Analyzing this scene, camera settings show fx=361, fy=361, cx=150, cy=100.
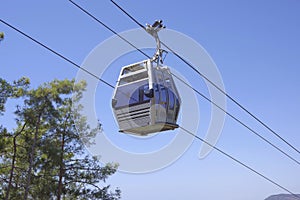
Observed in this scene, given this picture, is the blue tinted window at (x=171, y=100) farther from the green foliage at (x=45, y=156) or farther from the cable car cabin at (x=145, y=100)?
the green foliage at (x=45, y=156)

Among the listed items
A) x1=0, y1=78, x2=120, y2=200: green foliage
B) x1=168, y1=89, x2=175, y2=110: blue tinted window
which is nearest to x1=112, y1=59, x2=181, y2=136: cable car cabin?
x1=168, y1=89, x2=175, y2=110: blue tinted window

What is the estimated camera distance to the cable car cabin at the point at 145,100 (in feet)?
23.6

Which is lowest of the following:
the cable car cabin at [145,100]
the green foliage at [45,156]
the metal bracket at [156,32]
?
the cable car cabin at [145,100]

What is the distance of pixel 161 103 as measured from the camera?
23.9 feet

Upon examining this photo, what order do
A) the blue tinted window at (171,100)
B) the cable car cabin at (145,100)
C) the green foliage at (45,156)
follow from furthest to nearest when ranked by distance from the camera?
the green foliage at (45,156)
the blue tinted window at (171,100)
the cable car cabin at (145,100)

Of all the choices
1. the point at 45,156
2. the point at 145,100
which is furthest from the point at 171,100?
the point at 45,156

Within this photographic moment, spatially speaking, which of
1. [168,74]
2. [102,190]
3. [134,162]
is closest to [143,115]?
[168,74]

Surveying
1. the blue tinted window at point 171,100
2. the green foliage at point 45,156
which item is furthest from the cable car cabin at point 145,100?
the green foliage at point 45,156

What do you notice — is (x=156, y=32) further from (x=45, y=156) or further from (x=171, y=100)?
(x=45, y=156)

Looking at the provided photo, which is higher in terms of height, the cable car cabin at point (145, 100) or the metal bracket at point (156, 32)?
the metal bracket at point (156, 32)

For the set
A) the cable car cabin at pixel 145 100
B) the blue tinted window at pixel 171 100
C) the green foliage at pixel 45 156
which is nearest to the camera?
the cable car cabin at pixel 145 100

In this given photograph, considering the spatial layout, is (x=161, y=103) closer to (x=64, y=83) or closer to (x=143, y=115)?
(x=143, y=115)

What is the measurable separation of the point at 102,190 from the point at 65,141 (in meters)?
4.03

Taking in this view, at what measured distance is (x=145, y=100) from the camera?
721 cm
